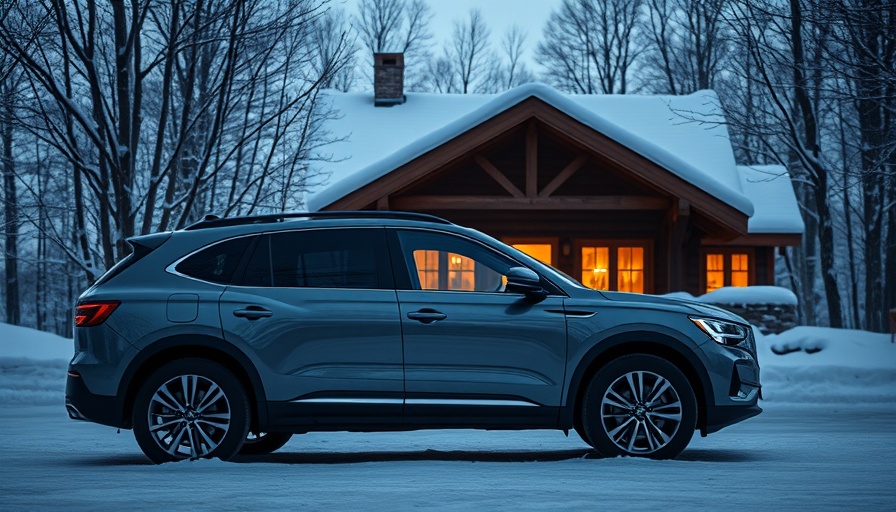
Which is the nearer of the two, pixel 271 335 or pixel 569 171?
pixel 271 335

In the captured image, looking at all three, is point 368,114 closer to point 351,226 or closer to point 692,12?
point 351,226

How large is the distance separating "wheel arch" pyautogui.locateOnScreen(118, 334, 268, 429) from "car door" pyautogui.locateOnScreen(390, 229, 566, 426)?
39.6 inches

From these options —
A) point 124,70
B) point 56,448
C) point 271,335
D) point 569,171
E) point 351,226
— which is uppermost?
point 124,70

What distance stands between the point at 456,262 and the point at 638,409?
1625 mm

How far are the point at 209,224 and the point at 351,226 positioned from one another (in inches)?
41.5

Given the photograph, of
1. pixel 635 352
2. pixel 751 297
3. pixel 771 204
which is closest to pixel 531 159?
pixel 751 297

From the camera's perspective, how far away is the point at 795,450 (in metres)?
8.34

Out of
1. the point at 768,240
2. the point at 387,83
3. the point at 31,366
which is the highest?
the point at 387,83

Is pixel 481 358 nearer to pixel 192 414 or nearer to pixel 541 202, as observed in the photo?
pixel 192 414

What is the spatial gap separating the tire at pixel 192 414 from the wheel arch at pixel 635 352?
2168mm

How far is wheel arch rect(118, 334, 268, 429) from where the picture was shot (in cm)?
723

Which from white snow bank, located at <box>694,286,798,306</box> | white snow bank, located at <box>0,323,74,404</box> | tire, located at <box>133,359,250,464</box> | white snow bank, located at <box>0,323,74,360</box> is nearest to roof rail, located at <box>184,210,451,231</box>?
tire, located at <box>133,359,250,464</box>

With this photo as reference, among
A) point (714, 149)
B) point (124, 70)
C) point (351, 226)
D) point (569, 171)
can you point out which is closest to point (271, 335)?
point (351, 226)

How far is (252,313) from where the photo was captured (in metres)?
7.27
